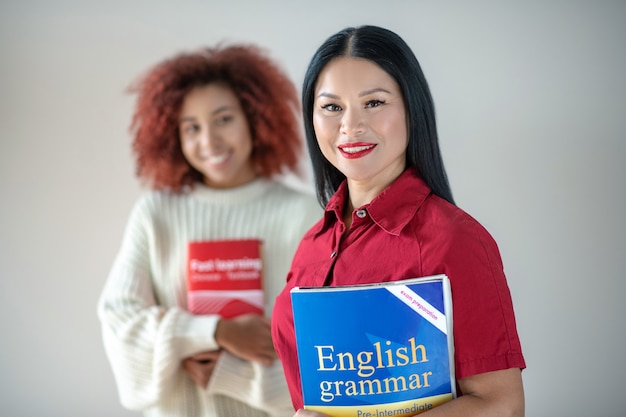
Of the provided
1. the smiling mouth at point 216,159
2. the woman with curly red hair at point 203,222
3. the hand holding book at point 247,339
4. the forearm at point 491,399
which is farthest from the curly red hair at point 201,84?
the forearm at point 491,399

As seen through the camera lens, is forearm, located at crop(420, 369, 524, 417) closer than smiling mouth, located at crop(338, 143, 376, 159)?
Yes

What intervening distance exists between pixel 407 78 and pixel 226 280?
1.13 m

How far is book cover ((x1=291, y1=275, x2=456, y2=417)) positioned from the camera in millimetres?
1014

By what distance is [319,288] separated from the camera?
1.05m

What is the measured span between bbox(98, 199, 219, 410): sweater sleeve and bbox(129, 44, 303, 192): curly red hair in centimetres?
21

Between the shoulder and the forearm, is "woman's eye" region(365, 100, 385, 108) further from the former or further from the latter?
the forearm

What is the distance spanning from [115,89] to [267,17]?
592 mm

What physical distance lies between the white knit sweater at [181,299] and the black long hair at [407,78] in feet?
3.25

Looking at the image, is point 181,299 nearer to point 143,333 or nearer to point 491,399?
point 143,333

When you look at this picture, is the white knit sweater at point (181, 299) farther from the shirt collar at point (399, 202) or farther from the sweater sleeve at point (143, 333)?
the shirt collar at point (399, 202)

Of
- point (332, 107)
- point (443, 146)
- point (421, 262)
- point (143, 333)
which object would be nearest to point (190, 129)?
point (143, 333)

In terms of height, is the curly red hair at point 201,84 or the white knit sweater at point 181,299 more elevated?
the curly red hair at point 201,84

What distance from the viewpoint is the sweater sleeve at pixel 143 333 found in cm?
202

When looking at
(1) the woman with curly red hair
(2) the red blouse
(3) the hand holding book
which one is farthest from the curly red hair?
(2) the red blouse
